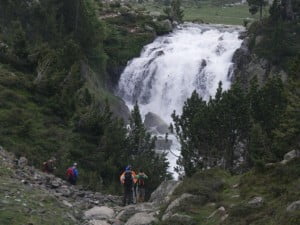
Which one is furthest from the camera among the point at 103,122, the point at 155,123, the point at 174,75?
the point at 174,75

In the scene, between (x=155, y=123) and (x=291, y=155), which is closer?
(x=291, y=155)

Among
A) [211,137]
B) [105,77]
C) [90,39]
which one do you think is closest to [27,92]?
[211,137]

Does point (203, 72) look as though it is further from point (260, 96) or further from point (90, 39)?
point (260, 96)

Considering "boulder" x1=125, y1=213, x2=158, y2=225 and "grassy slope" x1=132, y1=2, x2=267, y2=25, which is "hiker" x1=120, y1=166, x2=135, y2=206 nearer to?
"boulder" x1=125, y1=213, x2=158, y2=225

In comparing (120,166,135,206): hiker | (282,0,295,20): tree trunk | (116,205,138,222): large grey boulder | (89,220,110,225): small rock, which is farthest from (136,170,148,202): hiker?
(282,0,295,20): tree trunk

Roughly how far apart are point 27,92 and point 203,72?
107 feet

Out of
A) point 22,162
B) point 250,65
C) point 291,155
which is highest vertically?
point 250,65

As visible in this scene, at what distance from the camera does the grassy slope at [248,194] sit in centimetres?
1474

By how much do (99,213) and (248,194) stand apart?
6559 millimetres

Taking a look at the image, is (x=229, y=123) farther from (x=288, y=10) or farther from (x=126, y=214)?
(x=288, y=10)

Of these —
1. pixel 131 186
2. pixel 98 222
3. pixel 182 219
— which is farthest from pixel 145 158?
pixel 182 219

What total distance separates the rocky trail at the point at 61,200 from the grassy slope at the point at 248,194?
1656mm

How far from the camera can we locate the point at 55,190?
79.3 ft

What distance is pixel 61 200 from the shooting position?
21.0 metres
